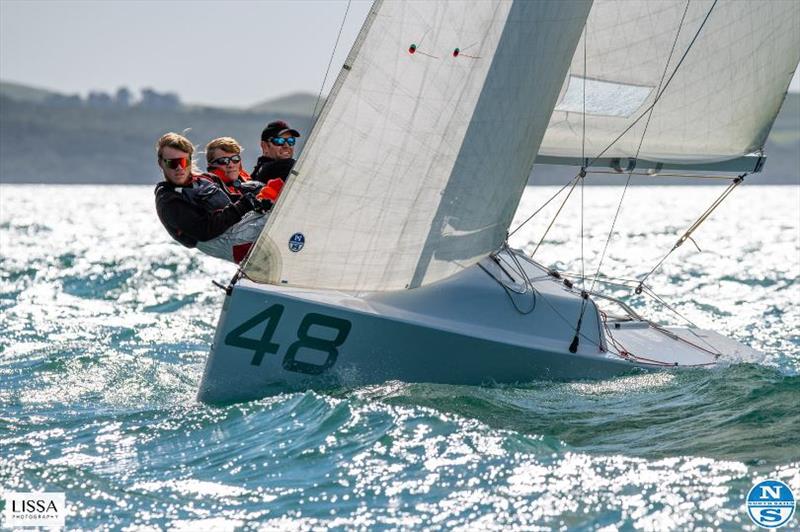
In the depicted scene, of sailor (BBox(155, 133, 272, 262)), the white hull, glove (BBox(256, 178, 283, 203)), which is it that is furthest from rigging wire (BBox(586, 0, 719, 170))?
sailor (BBox(155, 133, 272, 262))

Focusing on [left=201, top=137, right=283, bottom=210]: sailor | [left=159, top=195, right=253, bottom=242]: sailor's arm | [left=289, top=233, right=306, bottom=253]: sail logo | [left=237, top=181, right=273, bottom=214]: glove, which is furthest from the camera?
[left=201, top=137, right=283, bottom=210]: sailor

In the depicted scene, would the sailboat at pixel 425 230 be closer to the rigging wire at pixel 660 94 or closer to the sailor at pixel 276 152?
the rigging wire at pixel 660 94

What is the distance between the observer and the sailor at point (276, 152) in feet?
20.3

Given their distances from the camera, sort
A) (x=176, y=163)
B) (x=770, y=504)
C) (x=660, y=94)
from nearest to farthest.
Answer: (x=770, y=504) < (x=176, y=163) < (x=660, y=94)

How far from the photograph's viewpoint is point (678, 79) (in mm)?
6680

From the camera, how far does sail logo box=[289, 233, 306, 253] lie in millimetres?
5146

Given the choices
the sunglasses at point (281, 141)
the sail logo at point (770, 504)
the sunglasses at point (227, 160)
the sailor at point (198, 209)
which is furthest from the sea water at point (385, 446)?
the sunglasses at point (281, 141)

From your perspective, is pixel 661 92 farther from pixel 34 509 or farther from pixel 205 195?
pixel 34 509

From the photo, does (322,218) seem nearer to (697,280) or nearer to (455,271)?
(455,271)

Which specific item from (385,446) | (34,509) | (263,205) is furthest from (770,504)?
(263,205)

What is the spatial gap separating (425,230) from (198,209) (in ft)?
3.46

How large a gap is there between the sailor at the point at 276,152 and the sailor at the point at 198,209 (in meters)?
0.52

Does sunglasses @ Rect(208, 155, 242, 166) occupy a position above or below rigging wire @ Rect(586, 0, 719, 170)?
below

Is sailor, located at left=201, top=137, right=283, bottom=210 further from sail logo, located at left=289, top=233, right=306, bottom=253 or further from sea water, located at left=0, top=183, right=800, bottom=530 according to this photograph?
sea water, located at left=0, top=183, right=800, bottom=530
